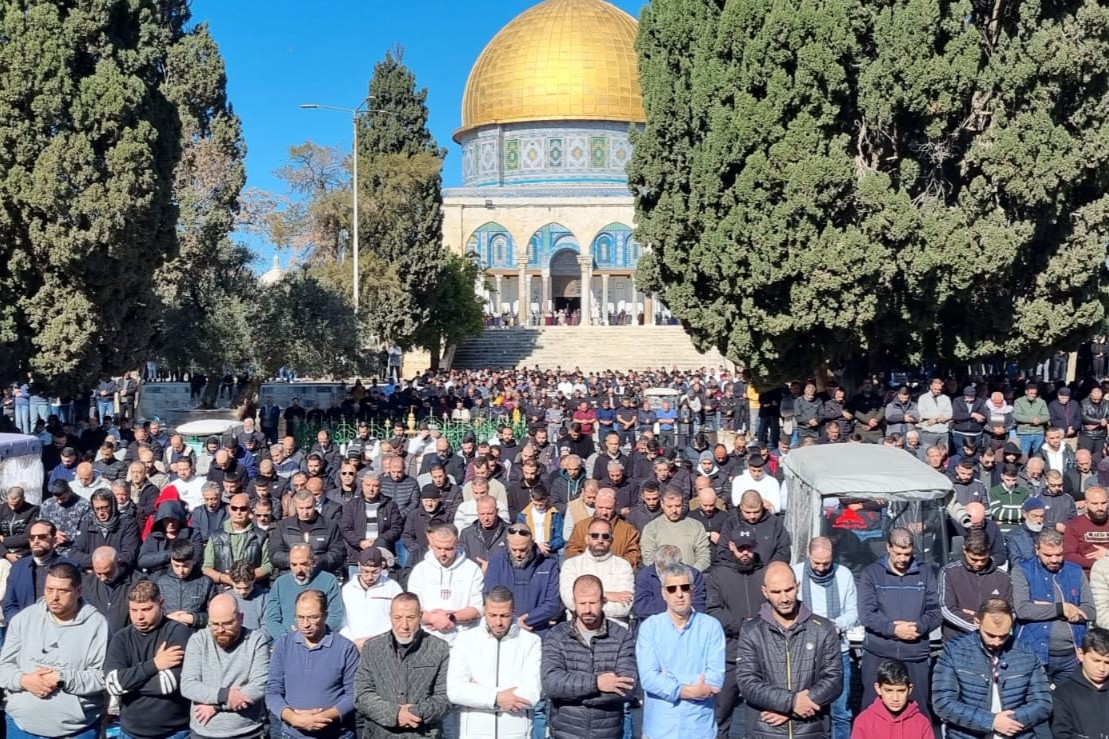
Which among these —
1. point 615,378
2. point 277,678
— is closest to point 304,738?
point 277,678

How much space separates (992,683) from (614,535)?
305 centimetres

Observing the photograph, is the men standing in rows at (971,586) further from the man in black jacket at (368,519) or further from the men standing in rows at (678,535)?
→ the man in black jacket at (368,519)

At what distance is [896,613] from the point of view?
22.7 ft

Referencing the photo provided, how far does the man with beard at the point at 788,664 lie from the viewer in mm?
5664

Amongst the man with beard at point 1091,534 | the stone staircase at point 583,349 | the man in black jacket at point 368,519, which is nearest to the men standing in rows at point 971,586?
the man with beard at point 1091,534

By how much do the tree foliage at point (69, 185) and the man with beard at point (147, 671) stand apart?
13.5 m

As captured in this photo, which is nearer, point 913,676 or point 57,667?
point 57,667

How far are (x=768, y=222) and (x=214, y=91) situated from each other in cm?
1322

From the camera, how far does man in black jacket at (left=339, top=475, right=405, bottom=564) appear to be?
30.6 ft

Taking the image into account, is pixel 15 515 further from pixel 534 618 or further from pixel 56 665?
pixel 534 618

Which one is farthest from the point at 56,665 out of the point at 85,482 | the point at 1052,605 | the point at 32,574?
the point at 1052,605

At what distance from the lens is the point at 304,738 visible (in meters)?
5.77

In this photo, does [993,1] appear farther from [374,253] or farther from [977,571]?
[374,253]

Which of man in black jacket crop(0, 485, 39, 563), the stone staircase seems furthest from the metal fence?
the stone staircase
